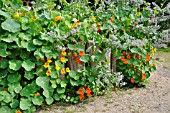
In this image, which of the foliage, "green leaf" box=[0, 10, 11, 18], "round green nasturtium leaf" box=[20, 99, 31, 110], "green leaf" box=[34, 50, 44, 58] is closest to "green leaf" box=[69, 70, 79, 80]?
the foliage

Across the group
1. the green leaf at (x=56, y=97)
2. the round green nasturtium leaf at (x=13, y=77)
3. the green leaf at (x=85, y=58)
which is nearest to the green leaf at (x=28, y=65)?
the round green nasturtium leaf at (x=13, y=77)

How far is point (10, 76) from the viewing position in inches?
112

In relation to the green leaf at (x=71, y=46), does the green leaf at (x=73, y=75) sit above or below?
below

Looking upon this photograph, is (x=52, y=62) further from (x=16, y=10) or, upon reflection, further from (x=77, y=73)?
(x=16, y=10)

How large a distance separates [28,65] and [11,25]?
410 mm

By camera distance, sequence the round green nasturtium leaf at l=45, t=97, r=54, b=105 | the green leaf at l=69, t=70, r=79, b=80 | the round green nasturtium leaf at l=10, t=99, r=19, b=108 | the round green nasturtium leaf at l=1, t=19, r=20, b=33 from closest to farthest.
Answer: the round green nasturtium leaf at l=1, t=19, r=20, b=33
the round green nasturtium leaf at l=10, t=99, r=19, b=108
the round green nasturtium leaf at l=45, t=97, r=54, b=105
the green leaf at l=69, t=70, r=79, b=80

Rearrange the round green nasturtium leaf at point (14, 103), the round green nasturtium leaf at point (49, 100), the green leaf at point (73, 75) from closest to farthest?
the round green nasturtium leaf at point (14, 103) → the round green nasturtium leaf at point (49, 100) → the green leaf at point (73, 75)

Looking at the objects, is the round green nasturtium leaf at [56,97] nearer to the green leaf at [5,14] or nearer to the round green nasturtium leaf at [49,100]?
the round green nasturtium leaf at [49,100]

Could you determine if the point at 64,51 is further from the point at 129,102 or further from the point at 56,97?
the point at 129,102

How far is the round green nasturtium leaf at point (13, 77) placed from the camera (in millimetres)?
2840

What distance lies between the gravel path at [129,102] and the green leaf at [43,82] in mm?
267

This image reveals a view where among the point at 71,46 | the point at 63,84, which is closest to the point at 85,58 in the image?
the point at 71,46

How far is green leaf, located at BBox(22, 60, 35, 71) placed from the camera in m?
2.84

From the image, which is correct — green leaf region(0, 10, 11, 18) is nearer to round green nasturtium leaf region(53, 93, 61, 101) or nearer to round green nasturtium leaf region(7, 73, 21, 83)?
round green nasturtium leaf region(7, 73, 21, 83)
